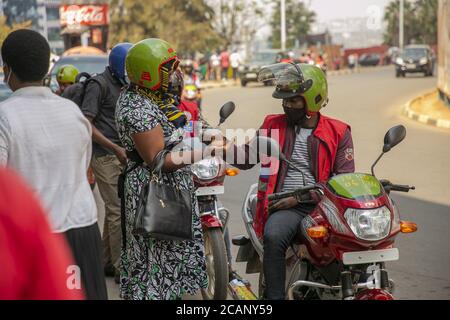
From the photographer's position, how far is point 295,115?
4.71 metres

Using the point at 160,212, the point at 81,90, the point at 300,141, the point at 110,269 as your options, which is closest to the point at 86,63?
the point at 81,90

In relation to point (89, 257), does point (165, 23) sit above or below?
above

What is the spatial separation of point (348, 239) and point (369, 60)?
7254 centimetres

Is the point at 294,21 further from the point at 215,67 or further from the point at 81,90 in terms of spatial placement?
the point at 81,90

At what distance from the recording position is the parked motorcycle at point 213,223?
538 centimetres

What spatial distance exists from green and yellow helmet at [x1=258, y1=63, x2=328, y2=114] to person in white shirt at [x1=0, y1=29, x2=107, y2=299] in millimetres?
1473

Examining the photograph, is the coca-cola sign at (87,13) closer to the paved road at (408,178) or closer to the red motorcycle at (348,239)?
the paved road at (408,178)

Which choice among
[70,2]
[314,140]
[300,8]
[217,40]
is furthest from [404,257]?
[300,8]

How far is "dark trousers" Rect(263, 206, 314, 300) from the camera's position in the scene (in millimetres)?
4484

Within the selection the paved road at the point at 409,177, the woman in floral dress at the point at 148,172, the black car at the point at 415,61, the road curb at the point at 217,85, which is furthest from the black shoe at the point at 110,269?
the black car at the point at 415,61

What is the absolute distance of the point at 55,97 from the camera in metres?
3.38

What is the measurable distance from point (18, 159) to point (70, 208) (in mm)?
267

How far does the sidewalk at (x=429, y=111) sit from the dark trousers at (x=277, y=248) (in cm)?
1342

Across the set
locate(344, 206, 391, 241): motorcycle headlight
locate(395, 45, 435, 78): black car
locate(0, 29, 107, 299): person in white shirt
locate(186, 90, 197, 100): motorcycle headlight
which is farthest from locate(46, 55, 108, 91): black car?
locate(395, 45, 435, 78): black car
